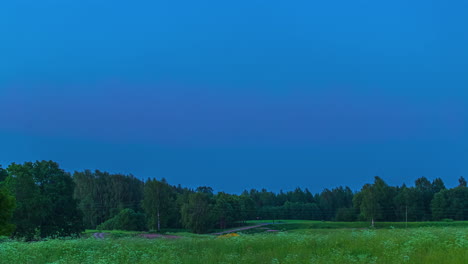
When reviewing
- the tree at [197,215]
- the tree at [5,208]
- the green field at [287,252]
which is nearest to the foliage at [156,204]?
the tree at [197,215]

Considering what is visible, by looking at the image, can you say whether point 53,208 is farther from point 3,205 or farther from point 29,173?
point 3,205

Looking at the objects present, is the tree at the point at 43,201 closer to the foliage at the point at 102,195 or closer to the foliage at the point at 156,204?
the foliage at the point at 156,204

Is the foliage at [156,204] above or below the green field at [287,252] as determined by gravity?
below

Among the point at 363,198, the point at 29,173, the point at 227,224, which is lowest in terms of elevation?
the point at 227,224

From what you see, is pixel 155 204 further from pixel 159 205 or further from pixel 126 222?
pixel 126 222

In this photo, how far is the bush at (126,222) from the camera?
79438 millimetres

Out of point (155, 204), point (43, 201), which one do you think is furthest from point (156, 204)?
point (43, 201)

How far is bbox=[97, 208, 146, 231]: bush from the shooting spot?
79438 millimetres

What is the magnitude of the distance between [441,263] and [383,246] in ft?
11.8

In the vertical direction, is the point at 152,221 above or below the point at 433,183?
below

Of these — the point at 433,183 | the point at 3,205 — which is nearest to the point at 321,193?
the point at 433,183

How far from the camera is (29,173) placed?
39875 millimetres

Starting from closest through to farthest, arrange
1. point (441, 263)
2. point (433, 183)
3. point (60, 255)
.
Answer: point (441, 263), point (60, 255), point (433, 183)

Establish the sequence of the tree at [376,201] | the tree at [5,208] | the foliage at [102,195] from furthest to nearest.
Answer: the foliage at [102,195], the tree at [376,201], the tree at [5,208]
